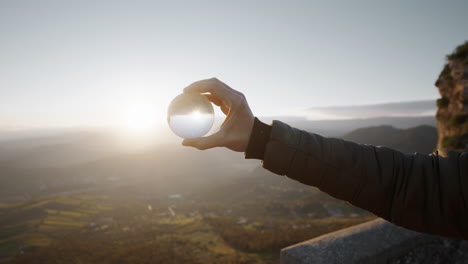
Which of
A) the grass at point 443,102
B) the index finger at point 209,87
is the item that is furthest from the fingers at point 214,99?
the grass at point 443,102

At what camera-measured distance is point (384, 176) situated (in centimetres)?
189

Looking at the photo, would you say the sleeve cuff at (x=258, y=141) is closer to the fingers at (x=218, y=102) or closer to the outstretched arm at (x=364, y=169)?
the outstretched arm at (x=364, y=169)

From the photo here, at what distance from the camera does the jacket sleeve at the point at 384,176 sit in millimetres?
1770

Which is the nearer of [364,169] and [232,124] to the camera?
[364,169]

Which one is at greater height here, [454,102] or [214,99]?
[454,102]

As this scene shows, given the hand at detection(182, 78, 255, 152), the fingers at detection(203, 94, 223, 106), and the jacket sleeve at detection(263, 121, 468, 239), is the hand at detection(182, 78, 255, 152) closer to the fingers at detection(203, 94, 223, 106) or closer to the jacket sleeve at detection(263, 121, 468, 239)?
the jacket sleeve at detection(263, 121, 468, 239)

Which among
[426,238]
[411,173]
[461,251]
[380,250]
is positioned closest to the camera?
[411,173]

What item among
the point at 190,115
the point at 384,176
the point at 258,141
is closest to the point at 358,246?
the point at 384,176

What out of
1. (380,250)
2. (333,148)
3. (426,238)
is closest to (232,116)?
(333,148)

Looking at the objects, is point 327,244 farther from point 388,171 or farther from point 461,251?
point 388,171

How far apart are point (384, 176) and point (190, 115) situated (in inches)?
80.7

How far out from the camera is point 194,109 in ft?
8.52

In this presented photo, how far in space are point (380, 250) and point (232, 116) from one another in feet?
14.6

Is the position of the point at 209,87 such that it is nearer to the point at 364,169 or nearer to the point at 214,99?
the point at 214,99
